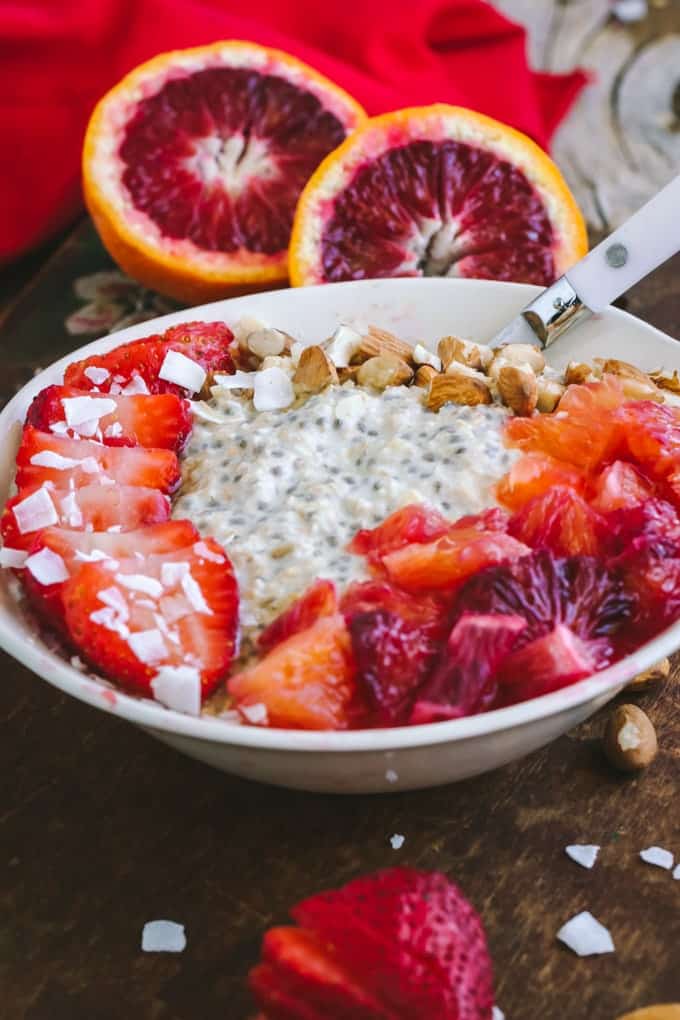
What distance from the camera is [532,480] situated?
1.72 m

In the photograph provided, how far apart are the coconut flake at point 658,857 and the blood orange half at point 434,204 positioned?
121 centimetres

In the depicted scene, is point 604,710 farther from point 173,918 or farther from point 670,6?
point 670,6

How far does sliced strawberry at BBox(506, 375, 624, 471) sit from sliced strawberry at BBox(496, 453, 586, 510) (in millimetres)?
35

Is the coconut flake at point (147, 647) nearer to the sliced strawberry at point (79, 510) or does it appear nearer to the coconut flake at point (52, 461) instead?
the sliced strawberry at point (79, 510)

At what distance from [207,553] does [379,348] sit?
1.94 ft

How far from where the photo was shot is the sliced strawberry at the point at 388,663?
146 centimetres

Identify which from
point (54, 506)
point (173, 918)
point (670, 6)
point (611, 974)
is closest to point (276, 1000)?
point (173, 918)

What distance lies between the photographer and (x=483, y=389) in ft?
6.29

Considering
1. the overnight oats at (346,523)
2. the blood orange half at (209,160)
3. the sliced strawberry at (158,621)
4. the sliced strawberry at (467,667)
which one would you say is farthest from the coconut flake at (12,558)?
the blood orange half at (209,160)

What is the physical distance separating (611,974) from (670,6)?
333 cm

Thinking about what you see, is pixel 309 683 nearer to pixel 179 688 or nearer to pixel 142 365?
pixel 179 688

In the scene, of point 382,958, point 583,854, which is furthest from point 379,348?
point 382,958

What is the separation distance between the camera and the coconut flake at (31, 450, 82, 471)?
178 cm

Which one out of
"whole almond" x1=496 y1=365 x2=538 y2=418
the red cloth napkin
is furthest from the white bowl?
the red cloth napkin
